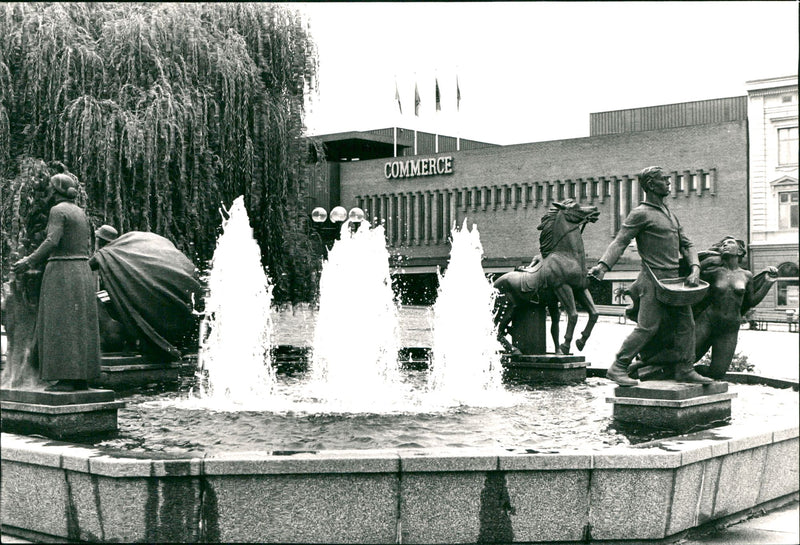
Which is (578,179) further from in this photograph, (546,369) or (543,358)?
(546,369)

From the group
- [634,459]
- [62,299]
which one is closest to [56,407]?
[62,299]

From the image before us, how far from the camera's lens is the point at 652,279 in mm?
7441

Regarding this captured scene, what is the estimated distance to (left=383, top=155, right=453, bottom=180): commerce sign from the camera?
52.7 m

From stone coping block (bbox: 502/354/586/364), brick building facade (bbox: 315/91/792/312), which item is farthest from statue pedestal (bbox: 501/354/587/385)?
brick building facade (bbox: 315/91/792/312)

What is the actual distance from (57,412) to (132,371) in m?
4.94

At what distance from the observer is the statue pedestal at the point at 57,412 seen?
673 centimetres

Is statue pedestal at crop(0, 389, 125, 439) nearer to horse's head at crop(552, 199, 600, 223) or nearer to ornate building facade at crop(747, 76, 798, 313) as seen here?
horse's head at crop(552, 199, 600, 223)

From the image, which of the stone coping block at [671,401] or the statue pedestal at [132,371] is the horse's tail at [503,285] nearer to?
the statue pedestal at [132,371]

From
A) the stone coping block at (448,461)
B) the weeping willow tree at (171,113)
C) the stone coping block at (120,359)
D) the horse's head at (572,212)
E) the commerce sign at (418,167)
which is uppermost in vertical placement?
the commerce sign at (418,167)

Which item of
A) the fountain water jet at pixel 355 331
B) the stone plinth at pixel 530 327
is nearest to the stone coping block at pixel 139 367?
the fountain water jet at pixel 355 331

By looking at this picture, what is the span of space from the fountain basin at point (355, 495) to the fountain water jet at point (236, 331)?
4.14 m

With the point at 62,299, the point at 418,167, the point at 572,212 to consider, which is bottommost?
the point at 62,299

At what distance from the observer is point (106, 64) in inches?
742

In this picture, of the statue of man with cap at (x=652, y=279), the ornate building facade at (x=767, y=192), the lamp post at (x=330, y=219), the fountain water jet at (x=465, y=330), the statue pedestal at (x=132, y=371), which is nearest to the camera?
the statue of man with cap at (x=652, y=279)
